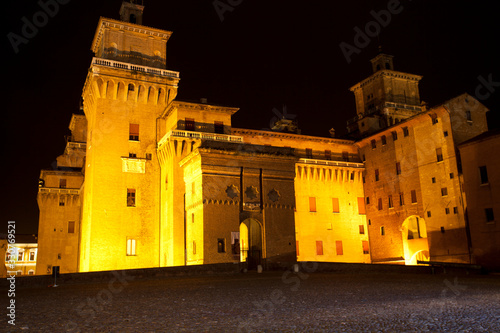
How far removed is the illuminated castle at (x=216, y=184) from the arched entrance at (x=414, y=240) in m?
0.13

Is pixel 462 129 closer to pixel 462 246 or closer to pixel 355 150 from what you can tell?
pixel 462 246

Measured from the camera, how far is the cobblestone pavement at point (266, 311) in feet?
27.0

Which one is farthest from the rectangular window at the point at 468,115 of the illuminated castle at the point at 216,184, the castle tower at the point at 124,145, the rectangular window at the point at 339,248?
the castle tower at the point at 124,145

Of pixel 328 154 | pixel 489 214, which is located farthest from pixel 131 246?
pixel 489 214

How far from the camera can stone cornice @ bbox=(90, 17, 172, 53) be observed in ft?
134

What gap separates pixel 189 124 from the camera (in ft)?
129

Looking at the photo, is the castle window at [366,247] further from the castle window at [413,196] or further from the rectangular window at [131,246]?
the rectangular window at [131,246]

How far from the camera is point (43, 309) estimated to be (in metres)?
11.0

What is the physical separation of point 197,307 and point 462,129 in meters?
38.4

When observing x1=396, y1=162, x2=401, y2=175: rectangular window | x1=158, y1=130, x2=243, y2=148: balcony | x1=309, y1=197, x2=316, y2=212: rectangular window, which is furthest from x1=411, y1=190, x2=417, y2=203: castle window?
x1=158, y1=130, x2=243, y2=148: balcony

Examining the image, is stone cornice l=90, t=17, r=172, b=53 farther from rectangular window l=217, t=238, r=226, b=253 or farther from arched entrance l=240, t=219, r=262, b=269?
rectangular window l=217, t=238, r=226, b=253

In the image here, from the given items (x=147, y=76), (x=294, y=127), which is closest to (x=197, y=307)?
(x=147, y=76)

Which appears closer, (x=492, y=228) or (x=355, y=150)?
(x=492, y=228)

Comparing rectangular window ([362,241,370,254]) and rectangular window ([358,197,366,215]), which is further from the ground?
rectangular window ([358,197,366,215])
